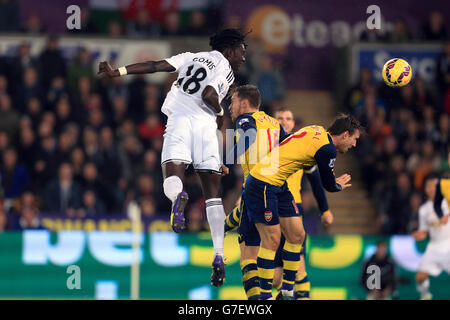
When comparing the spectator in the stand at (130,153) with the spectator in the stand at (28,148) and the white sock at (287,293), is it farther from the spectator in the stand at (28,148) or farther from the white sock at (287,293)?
the white sock at (287,293)

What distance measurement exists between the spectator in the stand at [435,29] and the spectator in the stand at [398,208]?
4.71 m

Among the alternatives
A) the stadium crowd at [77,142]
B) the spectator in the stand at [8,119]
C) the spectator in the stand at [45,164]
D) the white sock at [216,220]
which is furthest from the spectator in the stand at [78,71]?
the white sock at [216,220]

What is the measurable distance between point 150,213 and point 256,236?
5.42 meters

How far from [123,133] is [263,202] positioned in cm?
730

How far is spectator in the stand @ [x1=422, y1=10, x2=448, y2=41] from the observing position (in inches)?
745

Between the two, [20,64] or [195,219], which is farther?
[20,64]

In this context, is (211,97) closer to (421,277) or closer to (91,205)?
(421,277)

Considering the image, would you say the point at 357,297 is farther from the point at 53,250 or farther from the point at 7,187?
the point at 7,187

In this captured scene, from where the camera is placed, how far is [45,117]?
15398 millimetres

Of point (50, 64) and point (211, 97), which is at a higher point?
point (50, 64)

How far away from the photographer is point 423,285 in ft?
44.8

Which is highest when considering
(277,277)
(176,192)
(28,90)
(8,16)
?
(8,16)

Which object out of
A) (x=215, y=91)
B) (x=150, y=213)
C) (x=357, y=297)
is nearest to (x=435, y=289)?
(x=357, y=297)

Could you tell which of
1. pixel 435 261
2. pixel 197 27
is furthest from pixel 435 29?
pixel 435 261
